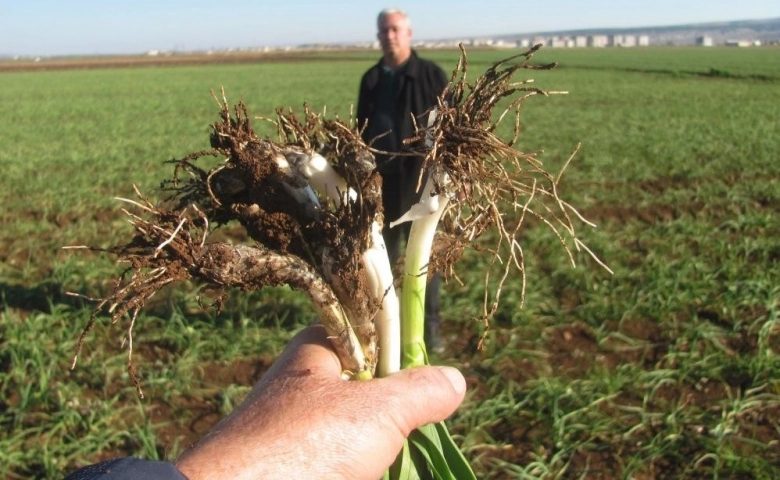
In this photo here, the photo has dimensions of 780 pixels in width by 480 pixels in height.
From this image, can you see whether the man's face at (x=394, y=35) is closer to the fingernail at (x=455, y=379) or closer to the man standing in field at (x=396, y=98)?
the man standing in field at (x=396, y=98)

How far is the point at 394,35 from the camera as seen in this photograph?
14.7ft

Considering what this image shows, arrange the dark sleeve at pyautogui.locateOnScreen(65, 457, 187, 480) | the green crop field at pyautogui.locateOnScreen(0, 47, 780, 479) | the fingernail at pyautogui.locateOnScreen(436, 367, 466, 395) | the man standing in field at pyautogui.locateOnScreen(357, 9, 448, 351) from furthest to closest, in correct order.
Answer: the man standing in field at pyautogui.locateOnScreen(357, 9, 448, 351) → the green crop field at pyautogui.locateOnScreen(0, 47, 780, 479) → the fingernail at pyautogui.locateOnScreen(436, 367, 466, 395) → the dark sleeve at pyautogui.locateOnScreen(65, 457, 187, 480)

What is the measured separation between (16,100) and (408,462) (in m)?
32.4

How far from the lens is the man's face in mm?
4469

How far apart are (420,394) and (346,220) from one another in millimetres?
493

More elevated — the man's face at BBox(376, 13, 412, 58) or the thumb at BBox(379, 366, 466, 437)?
the man's face at BBox(376, 13, 412, 58)

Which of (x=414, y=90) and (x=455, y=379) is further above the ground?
(x=414, y=90)

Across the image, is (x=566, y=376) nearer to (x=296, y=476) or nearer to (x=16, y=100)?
(x=296, y=476)

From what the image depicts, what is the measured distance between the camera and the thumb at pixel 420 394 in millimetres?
1710

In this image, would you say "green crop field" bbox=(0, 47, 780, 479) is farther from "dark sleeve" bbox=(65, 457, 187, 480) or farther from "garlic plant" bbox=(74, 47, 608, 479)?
"dark sleeve" bbox=(65, 457, 187, 480)

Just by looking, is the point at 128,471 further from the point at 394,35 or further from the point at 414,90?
the point at 394,35

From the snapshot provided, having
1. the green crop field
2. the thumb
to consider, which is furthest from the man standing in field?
the thumb

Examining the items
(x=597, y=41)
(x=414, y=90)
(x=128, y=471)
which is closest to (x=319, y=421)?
(x=128, y=471)

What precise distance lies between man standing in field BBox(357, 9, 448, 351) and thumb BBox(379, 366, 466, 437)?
8.35 feet
